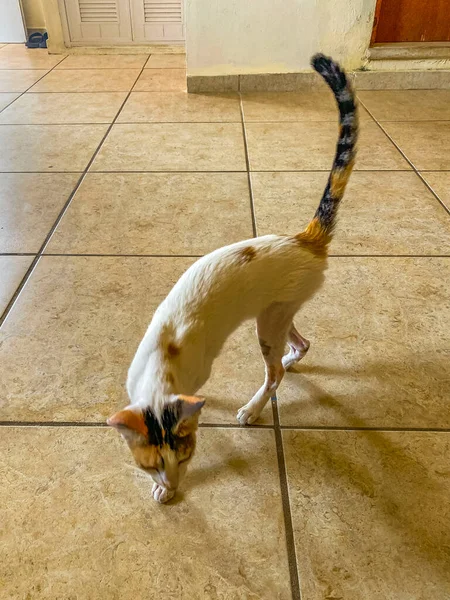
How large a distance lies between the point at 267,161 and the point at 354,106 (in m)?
1.52

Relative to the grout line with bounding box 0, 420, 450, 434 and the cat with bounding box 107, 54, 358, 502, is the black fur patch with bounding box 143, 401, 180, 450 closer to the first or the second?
the cat with bounding box 107, 54, 358, 502

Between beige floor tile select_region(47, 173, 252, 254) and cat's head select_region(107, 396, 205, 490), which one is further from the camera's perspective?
beige floor tile select_region(47, 173, 252, 254)

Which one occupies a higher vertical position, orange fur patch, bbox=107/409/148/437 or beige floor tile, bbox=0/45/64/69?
orange fur patch, bbox=107/409/148/437

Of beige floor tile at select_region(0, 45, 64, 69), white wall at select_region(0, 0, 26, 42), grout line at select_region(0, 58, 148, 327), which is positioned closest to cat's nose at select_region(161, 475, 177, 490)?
grout line at select_region(0, 58, 148, 327)

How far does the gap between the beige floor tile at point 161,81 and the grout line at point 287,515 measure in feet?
10.4

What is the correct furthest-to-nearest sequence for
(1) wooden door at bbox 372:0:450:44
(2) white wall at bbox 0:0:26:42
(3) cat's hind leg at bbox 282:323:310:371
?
(2) white wall at bbox 0:0:26:42
(1) wooden door at bbox 372:0:450:44
(3) cat's hind leg at bbox 282:323:310:371

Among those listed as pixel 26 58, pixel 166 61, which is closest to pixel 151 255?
pixel 166 61

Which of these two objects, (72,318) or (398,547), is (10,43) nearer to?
(72,318)

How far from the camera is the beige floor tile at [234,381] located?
135 cm

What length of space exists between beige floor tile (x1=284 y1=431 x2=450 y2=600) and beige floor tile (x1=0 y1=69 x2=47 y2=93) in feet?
12.0

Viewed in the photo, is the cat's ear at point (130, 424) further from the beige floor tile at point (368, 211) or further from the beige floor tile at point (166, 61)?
the beige floor tile at point (166, 61)

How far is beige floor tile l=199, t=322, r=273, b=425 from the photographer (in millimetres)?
1350

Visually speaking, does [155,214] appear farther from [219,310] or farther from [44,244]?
[219,310]

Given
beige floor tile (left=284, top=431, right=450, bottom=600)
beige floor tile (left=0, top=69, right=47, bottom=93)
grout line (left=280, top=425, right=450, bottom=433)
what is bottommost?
beige floor tile (left=0, top=69, right=47, bottom=93)
